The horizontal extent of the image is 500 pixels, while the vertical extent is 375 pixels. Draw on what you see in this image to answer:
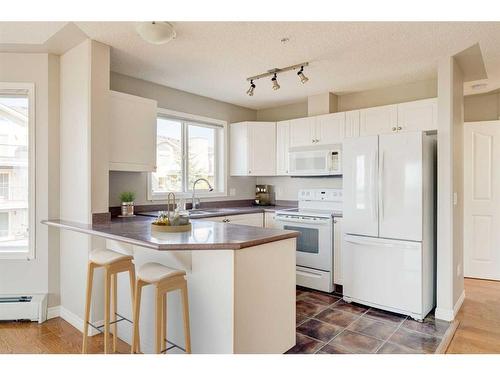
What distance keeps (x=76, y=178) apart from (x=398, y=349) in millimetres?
2930

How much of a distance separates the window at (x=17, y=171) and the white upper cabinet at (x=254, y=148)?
8.37ft

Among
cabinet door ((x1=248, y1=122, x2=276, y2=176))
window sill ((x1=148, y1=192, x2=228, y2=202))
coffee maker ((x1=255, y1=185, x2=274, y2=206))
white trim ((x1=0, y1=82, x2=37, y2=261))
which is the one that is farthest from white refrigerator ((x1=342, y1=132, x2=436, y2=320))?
white trim ((x1=0, y1=82, x2=37, y2=261))

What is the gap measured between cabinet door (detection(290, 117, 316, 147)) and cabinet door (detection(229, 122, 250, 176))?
25.6 inches

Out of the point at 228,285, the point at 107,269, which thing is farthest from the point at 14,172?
the point at 228,285

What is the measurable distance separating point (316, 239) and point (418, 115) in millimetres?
1723

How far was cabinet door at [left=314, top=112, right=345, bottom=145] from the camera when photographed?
4086 millimetres

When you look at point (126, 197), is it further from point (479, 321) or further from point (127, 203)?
point (479, 321)

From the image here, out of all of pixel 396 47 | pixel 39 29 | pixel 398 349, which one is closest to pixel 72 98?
pixel 39 29

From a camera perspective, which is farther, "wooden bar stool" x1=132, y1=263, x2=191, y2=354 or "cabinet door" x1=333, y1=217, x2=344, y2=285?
"cabinet door" x1=333, y1=217, x2=344, y2=285

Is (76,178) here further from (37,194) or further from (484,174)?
(484,174)

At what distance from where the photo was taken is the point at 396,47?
9.43 ft

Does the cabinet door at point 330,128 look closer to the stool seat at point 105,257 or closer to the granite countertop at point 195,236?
the granite countertop at point 195,236

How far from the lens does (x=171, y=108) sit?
415 centimetres

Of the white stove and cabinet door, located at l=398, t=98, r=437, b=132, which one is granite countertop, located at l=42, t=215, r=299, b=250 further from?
cabinet door, located at l=398, t=98, r=437, b=132
